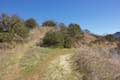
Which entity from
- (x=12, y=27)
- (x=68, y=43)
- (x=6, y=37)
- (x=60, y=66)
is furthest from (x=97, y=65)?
(x=12, y=27)

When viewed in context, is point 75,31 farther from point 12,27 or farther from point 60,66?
point 60,66

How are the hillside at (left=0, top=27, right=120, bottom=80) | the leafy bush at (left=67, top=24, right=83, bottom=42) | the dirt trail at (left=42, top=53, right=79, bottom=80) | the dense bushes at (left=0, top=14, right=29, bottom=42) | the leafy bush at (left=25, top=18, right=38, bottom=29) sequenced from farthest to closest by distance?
the leafy bush at (left=25, top=18, right=38, bottom=29)
the leafy bush at (left=67, top=24, right=83, bottom=42)
the dense bushes at (left=0, top=14, right=29, bottom=42)
the dirt trail at (left=42, top=53, right=79, bottom=80)
the hillside at (left=0, top=27, right=120, bottom=80)

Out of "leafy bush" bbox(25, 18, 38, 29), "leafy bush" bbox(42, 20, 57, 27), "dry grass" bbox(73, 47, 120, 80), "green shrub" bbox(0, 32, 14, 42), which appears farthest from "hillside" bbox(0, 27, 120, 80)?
"leafy bush" bbox(42, 20, 57, 27)

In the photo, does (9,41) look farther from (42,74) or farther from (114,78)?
(114,78)

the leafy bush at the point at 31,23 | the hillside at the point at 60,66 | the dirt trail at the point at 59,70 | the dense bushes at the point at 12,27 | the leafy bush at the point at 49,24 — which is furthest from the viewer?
the leafy bush at the point at 49,24

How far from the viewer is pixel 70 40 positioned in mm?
23297

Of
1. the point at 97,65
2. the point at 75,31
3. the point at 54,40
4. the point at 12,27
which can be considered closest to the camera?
the point at 97,65

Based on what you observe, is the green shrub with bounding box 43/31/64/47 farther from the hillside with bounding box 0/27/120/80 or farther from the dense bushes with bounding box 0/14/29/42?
the hillside with bounding box 0/27/120/80

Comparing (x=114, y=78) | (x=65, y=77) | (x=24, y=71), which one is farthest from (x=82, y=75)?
(x=24, y=71)

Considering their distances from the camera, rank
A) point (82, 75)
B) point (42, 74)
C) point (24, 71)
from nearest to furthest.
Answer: point (82, 75) → point (42, 74) → point (24, 71)

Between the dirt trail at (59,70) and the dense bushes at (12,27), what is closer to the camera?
the dirt trail at (59,70)

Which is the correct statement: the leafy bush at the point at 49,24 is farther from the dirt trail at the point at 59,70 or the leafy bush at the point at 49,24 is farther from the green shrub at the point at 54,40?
the dirt trail at the point at 59,70

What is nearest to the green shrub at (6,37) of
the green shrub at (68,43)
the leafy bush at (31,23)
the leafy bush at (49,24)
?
the green shrub at (68,43)

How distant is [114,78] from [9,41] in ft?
44.5
